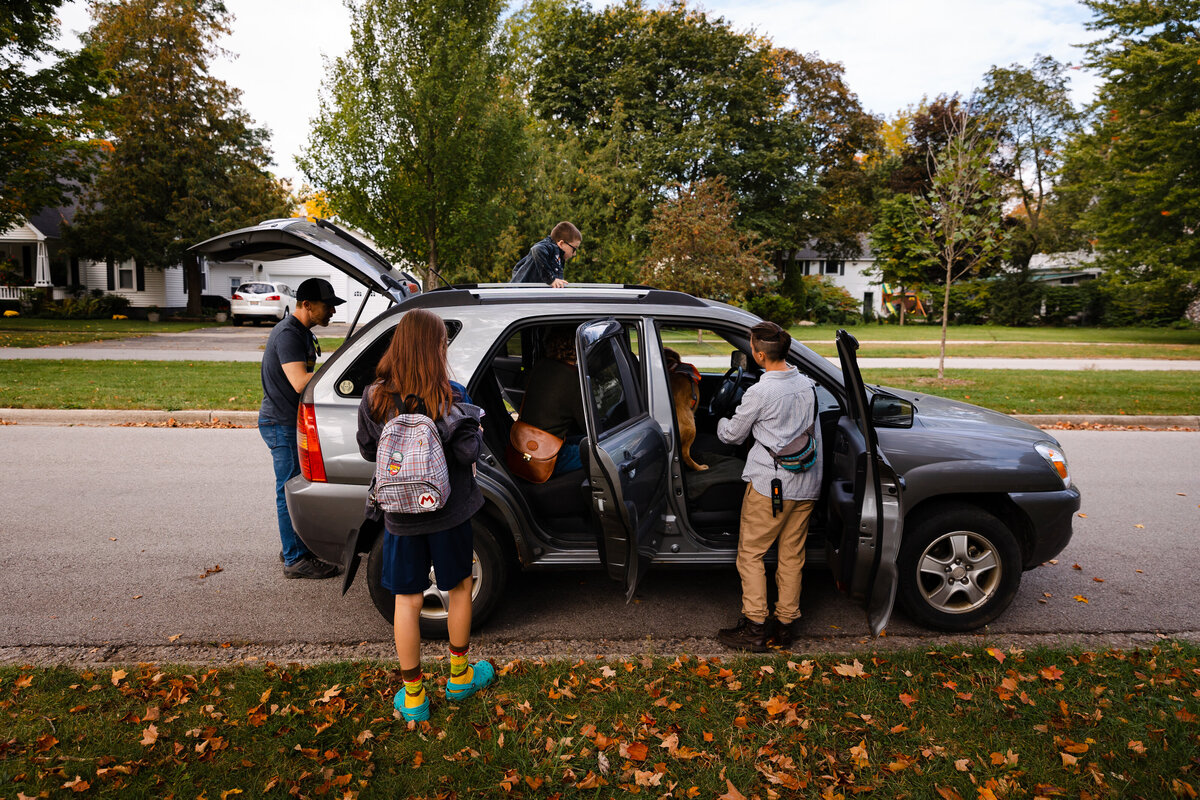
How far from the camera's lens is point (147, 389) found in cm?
1145

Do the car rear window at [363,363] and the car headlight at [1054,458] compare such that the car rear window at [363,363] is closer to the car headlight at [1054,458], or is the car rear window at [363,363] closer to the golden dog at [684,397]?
the golden dog at [684,397]

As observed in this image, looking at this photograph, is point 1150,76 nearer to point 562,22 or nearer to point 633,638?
point 562,22

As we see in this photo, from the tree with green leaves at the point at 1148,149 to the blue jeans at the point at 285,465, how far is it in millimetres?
30537

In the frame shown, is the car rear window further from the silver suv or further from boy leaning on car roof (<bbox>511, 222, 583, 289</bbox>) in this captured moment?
boy leaning on car roof (<bbox>511, 222, 583, 289</bbox>)

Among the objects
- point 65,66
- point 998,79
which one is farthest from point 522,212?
point 998,79

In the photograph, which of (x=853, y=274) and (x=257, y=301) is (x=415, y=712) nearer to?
(x=257, y=301)

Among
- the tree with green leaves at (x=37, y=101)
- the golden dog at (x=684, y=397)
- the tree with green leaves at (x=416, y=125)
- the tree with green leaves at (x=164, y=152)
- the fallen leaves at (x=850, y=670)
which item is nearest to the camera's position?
the fallen leaves at (x=850, y=670)

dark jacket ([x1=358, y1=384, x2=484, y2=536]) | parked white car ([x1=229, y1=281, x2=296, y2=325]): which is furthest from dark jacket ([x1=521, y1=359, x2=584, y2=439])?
parked white car ([x1=229, y1=281, x2=296, y2=325])

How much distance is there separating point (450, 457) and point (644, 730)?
1413 mm

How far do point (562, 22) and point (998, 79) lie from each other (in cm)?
3078

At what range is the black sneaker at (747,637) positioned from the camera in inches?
149

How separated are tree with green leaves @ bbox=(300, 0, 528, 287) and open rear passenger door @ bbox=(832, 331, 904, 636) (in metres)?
12.7

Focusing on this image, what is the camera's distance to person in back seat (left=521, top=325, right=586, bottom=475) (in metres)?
4.08

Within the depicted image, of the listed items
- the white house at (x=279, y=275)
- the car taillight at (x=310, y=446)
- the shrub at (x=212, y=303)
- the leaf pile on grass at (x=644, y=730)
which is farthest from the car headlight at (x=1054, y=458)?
the shrub at (x=212, y=303)
